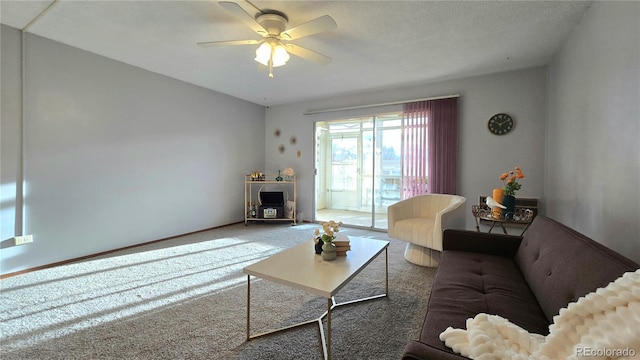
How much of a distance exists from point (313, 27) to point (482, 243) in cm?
211

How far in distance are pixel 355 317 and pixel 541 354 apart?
4.19 feet

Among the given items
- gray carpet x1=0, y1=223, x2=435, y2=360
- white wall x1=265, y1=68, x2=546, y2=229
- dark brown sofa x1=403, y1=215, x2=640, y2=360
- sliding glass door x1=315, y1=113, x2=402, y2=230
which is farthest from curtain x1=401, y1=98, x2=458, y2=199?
dark brown sofa x1=403, y1=215, x2=640, y2=360

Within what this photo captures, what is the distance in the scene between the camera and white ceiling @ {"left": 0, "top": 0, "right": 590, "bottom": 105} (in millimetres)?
2201

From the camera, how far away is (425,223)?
2979 millimetres

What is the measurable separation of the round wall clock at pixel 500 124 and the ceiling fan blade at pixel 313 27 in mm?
2811

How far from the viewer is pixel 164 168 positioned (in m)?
3.92

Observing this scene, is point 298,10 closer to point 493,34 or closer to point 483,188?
point 493,34

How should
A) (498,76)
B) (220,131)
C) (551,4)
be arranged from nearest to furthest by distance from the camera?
(551,4) < (498,76) < (220,131)

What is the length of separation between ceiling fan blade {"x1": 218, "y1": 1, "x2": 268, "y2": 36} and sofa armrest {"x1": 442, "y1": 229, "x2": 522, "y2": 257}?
228cm

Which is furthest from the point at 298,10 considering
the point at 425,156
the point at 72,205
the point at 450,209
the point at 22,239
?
the point at 22,239

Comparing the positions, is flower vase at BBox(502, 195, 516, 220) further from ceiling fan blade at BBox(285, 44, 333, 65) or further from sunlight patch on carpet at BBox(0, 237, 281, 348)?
sunlight patch on carpet at BBox(0, 237, 281, 348)

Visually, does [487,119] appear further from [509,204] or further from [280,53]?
[280,53]

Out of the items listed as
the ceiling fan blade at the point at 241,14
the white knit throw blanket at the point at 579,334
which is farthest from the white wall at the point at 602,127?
the ceiling fan blade at the point at 241,14

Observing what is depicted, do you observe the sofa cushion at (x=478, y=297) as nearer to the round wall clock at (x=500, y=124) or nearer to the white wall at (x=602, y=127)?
the white wall at (x=602, y=127)
